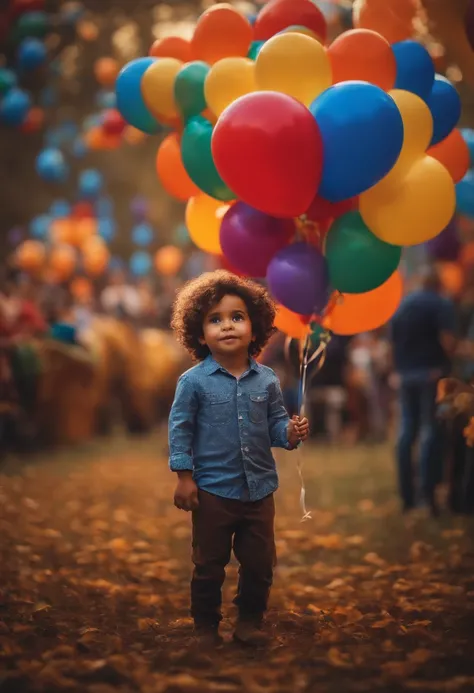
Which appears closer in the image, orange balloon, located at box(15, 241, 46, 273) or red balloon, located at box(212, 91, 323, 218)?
red balloon, located at box(212, 91, 323, 218)

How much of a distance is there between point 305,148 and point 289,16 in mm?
1196

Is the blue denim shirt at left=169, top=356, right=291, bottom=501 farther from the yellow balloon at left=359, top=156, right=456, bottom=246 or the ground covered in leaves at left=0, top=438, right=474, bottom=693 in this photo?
the yellow balloon at left=359, top=156, right=456, bottom=246

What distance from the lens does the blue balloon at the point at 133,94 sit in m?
4.44

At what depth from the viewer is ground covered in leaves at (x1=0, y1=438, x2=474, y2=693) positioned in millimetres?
3037

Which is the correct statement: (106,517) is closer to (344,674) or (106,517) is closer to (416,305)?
(416,305)

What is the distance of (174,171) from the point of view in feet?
14.9

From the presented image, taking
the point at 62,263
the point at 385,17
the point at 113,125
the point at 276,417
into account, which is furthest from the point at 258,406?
the point at 62,263

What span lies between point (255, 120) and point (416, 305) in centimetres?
332

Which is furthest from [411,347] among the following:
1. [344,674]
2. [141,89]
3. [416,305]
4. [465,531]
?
[344,674]

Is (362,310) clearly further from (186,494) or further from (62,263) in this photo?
(62,263)

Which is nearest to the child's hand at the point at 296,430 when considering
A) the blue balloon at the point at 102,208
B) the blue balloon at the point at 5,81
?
the blue balloon at the point at 5,81

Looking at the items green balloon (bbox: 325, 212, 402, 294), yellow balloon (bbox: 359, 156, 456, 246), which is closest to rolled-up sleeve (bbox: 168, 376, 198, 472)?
green balloon (bbox: 325, 212, 402, 294)

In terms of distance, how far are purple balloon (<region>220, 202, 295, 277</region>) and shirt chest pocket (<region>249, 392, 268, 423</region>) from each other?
82cm

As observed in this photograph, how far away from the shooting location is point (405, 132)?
3803 millimetres
